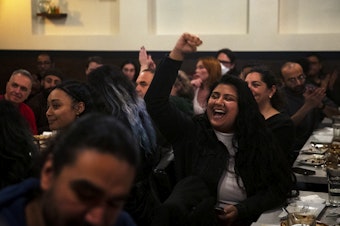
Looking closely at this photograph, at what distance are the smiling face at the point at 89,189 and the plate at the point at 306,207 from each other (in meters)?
1.56

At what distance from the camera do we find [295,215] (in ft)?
8.30

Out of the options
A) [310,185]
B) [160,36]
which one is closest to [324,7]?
[160,36]

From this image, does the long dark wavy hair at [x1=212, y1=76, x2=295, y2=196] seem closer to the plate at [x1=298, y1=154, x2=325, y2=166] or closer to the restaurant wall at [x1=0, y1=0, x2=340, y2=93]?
the plate at [x1=298, y1=154, x2=325, y2=166]

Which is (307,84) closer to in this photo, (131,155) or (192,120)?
(192,120)

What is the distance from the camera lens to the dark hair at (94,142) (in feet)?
4.23

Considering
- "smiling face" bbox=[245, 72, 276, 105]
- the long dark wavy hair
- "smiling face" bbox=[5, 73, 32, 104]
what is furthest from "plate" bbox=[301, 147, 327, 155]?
"smiling face" bbox=[5, 73, 32, 104]

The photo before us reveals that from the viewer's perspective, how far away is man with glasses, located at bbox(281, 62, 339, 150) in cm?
564

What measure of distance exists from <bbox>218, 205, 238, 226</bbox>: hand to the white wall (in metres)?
4.95

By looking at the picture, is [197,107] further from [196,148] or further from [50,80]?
[196,148]

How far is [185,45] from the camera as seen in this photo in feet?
10.4

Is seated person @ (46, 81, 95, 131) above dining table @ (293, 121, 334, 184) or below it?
above

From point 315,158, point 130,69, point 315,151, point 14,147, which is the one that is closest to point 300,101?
point 315,151

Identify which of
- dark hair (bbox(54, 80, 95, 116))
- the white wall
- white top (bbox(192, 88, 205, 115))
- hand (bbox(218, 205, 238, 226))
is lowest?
hand (bbox(218, 205, 238, 226))

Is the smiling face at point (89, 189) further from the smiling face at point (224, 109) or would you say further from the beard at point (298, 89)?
the beard at point (298, 89)
